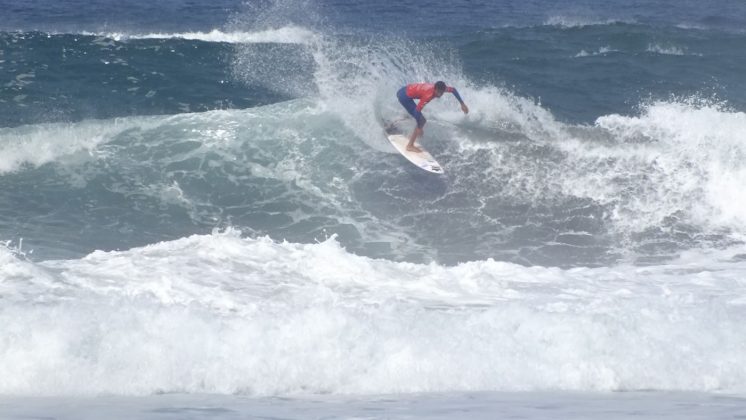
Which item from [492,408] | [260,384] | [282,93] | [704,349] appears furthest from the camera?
[282,93]

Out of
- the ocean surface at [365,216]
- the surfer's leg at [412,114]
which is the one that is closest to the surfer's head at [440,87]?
the surfer's leg at [412,114]

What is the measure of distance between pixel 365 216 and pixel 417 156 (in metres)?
1.55

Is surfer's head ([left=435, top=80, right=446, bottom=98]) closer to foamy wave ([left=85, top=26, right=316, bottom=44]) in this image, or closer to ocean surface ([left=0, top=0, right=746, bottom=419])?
ocean surface ([left=0, top=0, right=746, bottom=419])

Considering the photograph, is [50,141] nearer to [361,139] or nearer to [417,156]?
[361,139]

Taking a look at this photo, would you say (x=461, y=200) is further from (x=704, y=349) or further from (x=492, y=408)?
(x=492, y=408)

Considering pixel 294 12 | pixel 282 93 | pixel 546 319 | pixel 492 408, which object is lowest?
pixel 492 408

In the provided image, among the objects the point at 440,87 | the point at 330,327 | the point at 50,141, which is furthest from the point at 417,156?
the point at 330,327

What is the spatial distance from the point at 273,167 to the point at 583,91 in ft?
23.0

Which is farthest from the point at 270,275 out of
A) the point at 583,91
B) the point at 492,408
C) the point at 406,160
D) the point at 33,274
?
the point at 583,91

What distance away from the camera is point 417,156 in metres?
15.1

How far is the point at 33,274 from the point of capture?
399 inches

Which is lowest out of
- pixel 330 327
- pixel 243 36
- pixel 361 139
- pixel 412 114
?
pixel 330 327

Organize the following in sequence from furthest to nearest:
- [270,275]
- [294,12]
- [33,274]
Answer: [294,12] < [270,275] < [33,274]

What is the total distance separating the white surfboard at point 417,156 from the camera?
15.0 m
